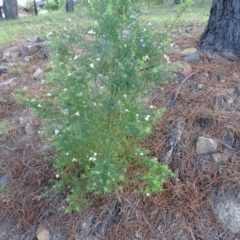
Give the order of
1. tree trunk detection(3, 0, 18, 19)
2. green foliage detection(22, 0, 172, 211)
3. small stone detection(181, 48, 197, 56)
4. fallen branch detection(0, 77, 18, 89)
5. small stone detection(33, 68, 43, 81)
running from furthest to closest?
1. tree trunk detection(3, 0, 18, 19)
2. fallen branch detection(0, 77, 18, 89)
3. small stone detection(33, 68, 43, 81)
4. small stone detection(181, 48, 197, 56)
5. green foliage detection(22, 0, 172, 211)

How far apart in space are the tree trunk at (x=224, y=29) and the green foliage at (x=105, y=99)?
145 centimetres

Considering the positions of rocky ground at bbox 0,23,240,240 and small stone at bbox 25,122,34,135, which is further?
small stone at bbox 25,122,34,135

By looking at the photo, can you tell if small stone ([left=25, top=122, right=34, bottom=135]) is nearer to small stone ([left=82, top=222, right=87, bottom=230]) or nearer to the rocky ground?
the rocky ground

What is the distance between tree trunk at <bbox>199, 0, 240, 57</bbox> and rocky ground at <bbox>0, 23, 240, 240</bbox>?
138 mm

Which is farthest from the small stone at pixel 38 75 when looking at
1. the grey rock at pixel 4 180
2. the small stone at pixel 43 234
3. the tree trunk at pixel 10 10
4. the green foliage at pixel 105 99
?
the tree trunk at pixel 10 10

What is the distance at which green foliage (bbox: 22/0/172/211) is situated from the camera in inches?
→ 94.8

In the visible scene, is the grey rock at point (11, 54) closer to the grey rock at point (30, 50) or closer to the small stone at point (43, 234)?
the grey rock at point (30, 50)

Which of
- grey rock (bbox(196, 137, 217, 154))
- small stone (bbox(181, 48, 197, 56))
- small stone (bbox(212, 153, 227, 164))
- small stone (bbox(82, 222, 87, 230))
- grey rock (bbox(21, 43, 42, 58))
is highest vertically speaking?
small stone (bbox(181, 48, 197, 56))

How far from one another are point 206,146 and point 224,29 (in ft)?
4.72

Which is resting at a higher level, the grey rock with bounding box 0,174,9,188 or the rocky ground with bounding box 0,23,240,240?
the rocky ground with bounding box 0,23,240,240

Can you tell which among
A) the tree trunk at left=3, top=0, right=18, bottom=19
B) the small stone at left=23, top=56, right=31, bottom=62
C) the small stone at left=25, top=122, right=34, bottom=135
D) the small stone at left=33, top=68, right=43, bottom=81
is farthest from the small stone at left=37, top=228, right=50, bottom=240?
the tree trunk at left=3, top=0, right=18, bottom=19

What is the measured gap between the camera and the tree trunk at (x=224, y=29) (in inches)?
150

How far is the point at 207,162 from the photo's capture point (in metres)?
3.01

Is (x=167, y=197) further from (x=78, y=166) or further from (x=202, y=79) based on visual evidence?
(x=202, y=79)
